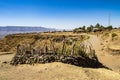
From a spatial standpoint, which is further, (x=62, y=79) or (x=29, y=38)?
(x=29, y=38)

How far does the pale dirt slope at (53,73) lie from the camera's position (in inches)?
555

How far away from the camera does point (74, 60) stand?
17.0 meters

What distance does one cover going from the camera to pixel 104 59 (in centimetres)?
2278

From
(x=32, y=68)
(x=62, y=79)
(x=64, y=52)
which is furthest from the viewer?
(x=64, y=52)

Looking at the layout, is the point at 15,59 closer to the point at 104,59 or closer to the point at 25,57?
the point at 25,57

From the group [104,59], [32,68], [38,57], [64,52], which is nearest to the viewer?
[32,68]

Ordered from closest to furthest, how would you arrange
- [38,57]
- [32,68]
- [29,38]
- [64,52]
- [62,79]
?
1. [62,79]
2. [32,68]
3. [38,57]
4. [64,52]
5. [29,38]

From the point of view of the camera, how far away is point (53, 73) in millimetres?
14828

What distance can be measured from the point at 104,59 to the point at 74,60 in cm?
663

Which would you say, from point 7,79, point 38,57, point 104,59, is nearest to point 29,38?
point 104,59

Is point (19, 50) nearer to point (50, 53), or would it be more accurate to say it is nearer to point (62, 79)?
point (50, 53)

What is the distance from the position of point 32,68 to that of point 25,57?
197 cm

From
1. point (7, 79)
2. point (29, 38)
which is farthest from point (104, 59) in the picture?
point (29, 38)

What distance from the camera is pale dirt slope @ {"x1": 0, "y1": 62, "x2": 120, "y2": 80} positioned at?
14.1m
